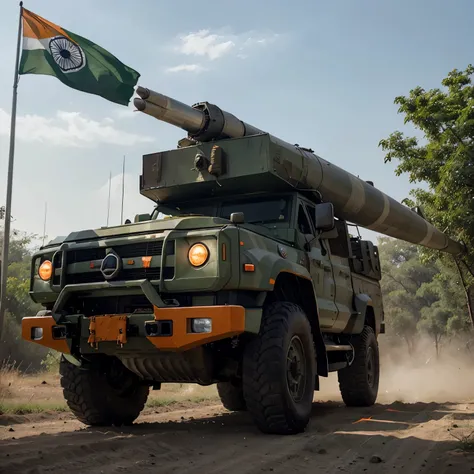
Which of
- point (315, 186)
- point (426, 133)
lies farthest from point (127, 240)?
point (426, 133)

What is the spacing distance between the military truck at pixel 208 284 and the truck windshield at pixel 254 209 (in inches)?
0.7

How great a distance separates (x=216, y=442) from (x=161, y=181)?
3396mm

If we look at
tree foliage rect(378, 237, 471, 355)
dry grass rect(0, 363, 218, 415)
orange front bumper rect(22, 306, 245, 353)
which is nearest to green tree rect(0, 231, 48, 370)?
dry grass rect(0, 363, 218, 415)

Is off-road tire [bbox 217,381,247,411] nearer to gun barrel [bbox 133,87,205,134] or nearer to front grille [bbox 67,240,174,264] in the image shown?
front grille [bbox 67,240,174,264]

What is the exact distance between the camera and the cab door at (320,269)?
23.3 feet

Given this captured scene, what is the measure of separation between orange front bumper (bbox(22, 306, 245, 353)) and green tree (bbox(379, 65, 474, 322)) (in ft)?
31.7

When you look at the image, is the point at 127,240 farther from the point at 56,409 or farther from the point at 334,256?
the point at 56,409

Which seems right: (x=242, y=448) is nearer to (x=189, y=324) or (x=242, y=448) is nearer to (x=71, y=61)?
(x=189, y=324)

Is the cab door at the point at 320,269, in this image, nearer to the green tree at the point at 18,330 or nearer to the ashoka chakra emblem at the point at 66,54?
the ashoka chakra emblem at the point at 66,54

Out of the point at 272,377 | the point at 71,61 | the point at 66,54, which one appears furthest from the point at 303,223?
the point at 66,54

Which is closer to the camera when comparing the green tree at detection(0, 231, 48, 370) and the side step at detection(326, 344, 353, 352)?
the side step at detection(326, 344, 353, 352)

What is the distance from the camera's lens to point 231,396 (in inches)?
351

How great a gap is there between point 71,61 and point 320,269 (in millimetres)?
5274

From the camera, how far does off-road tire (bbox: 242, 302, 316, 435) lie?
546 centimetres
